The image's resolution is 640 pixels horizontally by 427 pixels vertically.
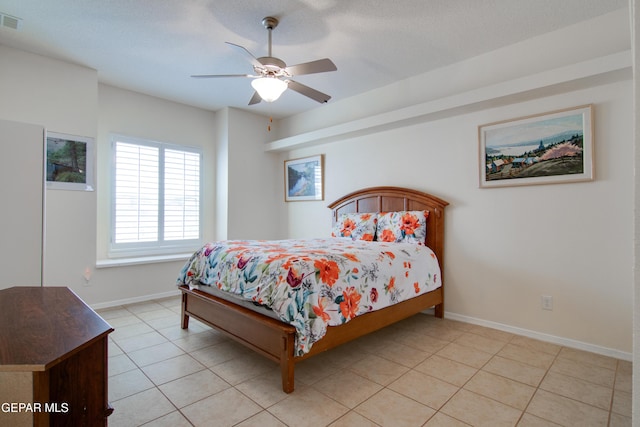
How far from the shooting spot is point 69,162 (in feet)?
11.8

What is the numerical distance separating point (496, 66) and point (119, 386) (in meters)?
4.23

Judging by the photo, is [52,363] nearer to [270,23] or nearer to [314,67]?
[314,67]

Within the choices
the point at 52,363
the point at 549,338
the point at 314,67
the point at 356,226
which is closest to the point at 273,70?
the point at 314,67

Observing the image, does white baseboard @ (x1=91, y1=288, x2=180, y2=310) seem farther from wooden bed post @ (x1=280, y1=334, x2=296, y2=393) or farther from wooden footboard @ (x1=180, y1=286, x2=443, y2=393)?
wooden bed post @ (x1=280, y1=334, x2=296, y2=393)

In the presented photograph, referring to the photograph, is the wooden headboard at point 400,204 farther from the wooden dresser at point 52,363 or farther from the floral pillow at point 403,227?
the wooden dresser at point 52,363

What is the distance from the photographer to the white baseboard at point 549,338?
259 centimetres

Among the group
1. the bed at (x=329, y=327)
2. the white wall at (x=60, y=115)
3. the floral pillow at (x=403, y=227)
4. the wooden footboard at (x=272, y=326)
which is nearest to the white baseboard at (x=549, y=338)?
the bed at (x=329, y=327)

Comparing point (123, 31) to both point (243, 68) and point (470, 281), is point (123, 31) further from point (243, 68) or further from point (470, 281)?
point (470, 281)

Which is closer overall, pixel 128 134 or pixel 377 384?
pixel 377 384

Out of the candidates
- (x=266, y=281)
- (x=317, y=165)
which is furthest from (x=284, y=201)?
(x=266, y=281)

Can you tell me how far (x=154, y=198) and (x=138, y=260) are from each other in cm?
90

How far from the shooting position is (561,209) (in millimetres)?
2875

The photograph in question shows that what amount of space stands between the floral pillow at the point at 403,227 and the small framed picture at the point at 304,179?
55.8 inches

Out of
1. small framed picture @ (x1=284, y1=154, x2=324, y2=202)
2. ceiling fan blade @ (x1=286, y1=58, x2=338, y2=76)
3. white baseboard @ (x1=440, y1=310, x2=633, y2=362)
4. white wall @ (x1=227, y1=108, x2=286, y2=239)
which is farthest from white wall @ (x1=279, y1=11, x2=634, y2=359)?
white wall @ (x1=227, y1=108, x2=286, y2=239)
